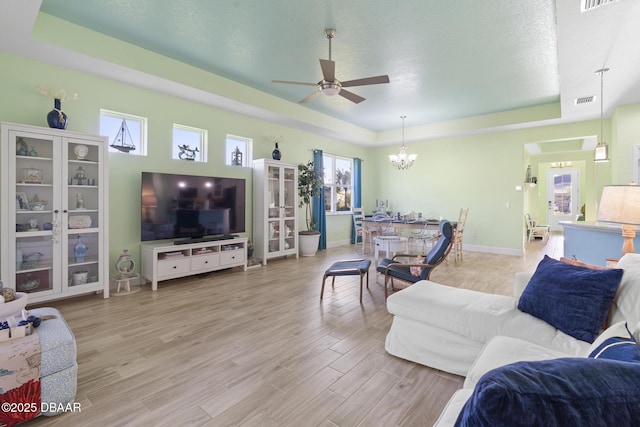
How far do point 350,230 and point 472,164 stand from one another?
354 cm

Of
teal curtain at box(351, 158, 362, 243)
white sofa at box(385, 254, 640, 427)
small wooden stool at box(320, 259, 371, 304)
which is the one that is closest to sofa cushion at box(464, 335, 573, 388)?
white sofa at box(385, 254, 640, 427)

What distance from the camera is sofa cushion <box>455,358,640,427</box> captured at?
1.71 ft

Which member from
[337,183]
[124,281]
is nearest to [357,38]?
[124,281]

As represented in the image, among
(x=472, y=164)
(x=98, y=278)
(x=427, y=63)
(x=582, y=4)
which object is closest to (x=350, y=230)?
(x=472, y=164)

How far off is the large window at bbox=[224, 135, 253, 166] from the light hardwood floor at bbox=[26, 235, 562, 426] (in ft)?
8.47

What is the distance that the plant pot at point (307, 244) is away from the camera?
6594mm

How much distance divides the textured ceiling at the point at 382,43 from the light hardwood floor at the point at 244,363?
118 inches

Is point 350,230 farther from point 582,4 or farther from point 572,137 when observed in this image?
point 582,4

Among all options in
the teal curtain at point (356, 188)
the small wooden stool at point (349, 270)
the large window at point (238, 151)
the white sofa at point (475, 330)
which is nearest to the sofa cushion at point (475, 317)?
the white sofa at point (475, 330)

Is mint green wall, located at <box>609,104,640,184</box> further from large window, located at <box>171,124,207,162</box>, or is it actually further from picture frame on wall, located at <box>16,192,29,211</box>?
picture frame on wall, located at <box>16,192,29,211</box>

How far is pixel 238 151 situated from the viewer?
5727mm

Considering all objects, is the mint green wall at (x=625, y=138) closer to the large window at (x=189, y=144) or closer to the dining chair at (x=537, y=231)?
the dining chair at (x=537, y=231)

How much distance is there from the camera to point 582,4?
252cm

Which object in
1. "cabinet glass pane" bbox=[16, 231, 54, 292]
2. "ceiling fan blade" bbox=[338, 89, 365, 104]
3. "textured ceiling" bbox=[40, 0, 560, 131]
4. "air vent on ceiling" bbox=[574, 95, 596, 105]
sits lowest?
"cabinet glass pane" bbox=[16, 231, 54, 292]
